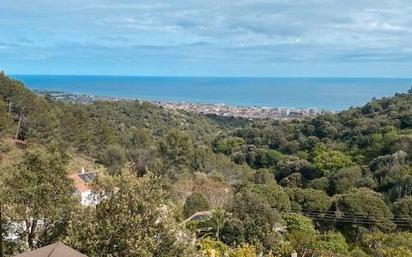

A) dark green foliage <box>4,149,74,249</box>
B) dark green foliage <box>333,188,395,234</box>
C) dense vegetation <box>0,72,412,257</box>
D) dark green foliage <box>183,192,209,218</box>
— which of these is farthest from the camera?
dark green foliage <box>183,192,209,218</box>

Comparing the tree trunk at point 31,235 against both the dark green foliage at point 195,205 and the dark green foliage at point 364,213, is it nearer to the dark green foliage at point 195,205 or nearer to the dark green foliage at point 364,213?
the dark green foliage at point 195,205

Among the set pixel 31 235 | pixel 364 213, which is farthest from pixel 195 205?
pixel 31 235

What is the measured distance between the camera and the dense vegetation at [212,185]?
35.9ft

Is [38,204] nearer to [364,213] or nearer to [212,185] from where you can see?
[364,213]

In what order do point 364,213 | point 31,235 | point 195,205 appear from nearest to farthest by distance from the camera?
point 31,235, point 364,213, point 195,205

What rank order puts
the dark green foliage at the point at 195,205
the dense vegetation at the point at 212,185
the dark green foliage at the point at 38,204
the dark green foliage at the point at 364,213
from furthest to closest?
the dark green foliage at the point at 195,205, the dark green foliage at the point at 364,213, the dark green foliage at the point at 38,204, the dense vegetation at the point at 212,185

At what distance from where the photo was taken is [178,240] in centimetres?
1102

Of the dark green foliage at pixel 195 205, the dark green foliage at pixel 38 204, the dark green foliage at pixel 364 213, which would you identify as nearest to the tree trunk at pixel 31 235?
the dark green foliage at pixel 38 204

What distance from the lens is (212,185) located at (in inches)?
1206

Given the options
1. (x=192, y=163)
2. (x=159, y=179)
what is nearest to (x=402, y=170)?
(x=192, y=163)

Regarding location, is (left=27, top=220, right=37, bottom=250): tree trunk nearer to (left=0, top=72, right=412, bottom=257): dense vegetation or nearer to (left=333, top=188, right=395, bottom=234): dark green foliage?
(left=0, top=72, right=412, bottom=257): dense vegetation

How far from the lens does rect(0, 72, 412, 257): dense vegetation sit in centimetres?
1093

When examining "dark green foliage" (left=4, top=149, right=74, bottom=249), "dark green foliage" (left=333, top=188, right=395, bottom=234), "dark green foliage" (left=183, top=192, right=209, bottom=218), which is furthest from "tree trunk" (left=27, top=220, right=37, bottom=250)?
"dark green foliage" (left=333, top=188, right=395, bottom=234)

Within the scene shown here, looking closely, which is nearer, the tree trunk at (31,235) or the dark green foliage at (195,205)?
the tree trunk at (31,235)
